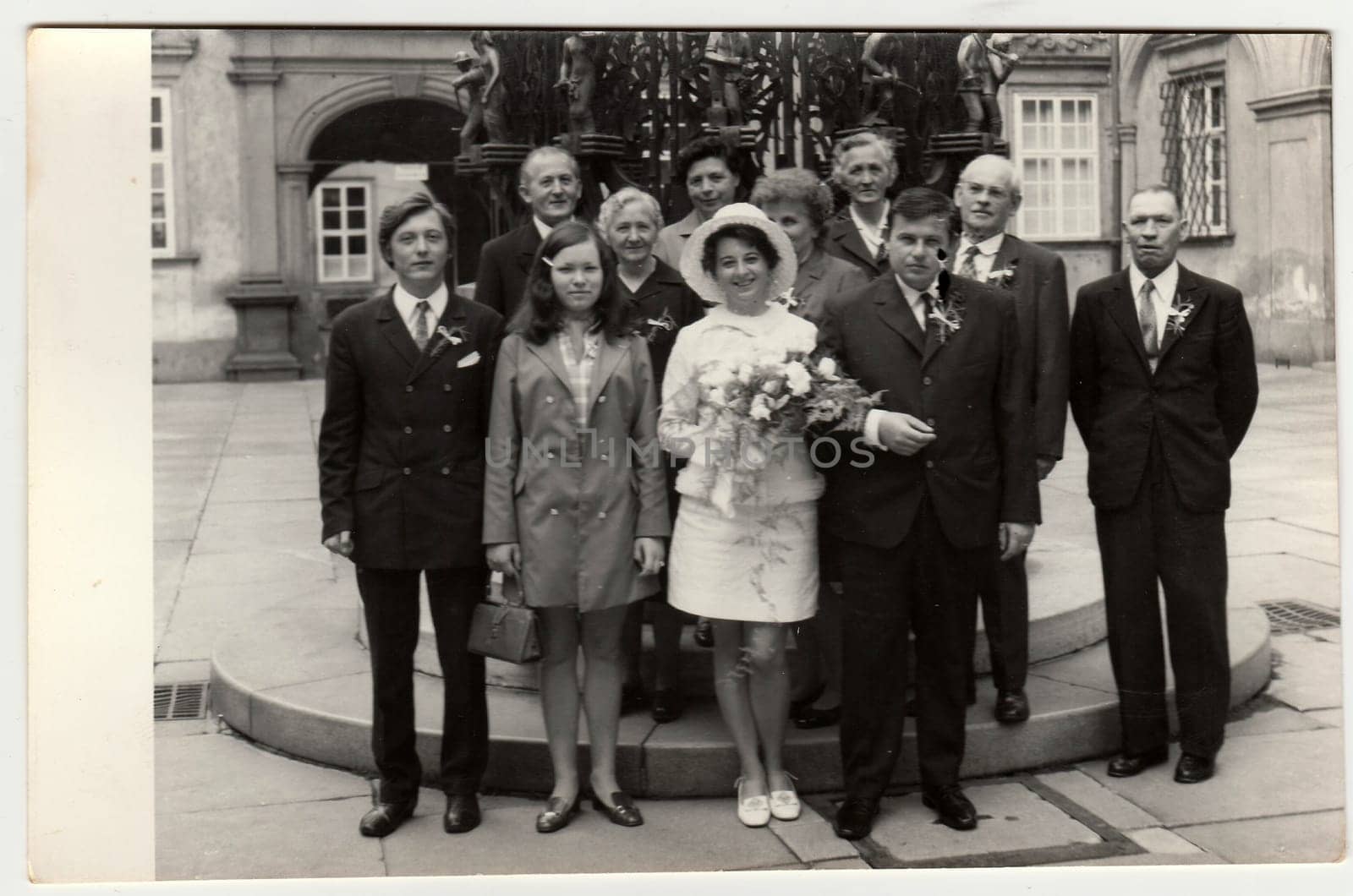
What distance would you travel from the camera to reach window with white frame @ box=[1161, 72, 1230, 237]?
22.2ft

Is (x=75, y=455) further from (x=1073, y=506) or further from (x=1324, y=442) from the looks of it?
(x=1073, y=506)

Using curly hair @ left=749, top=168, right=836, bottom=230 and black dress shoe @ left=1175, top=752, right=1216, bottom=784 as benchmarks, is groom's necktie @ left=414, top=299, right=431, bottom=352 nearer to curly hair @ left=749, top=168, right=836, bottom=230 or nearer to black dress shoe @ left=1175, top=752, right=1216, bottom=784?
curly hair @ left=749, top=168, right=836, bottom=230

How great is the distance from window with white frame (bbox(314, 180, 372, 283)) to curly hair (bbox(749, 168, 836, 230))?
16268 mm

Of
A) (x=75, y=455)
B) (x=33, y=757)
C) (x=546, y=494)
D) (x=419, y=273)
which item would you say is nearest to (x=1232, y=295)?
(x=546, y=494)

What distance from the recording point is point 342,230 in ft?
70.0

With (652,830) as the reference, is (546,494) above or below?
above

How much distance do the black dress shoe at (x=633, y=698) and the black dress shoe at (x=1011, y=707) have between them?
48.7 inches

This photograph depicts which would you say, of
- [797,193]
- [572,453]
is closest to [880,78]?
[797,193]

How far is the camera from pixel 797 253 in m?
4.83

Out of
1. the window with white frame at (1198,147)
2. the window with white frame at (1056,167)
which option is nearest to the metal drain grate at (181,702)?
the window with white frame at (1198,147)

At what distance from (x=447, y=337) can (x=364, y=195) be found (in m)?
18.1

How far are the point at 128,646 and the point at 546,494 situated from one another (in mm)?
1502

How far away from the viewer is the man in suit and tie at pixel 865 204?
506 centimetres

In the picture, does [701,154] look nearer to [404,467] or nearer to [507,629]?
[404,467]
